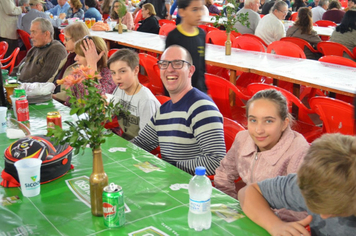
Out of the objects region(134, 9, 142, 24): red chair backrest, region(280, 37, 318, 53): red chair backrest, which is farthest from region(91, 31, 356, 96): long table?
region(134, 9, 142, 24): red chair backrest

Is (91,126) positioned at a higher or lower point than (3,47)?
higher

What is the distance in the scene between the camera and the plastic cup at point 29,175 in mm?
1656

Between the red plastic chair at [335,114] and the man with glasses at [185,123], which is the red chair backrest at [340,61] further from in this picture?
the man with glasses at [185,123]

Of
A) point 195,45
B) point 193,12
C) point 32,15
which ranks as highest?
point 193,12

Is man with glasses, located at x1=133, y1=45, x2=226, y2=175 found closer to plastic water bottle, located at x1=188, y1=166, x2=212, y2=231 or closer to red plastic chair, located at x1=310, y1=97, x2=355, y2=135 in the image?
plastic water bottle, located at x1=188, y1=166, x2=212, y2=231

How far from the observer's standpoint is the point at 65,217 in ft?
5.09

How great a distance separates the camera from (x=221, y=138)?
2.18 m

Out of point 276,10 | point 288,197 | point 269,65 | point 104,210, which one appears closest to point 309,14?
point 276,10

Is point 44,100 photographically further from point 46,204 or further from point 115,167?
point 46,204

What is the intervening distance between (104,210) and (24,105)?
1489mm

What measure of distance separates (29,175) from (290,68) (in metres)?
3.00

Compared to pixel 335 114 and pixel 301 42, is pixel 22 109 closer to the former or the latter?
pixel 335 114

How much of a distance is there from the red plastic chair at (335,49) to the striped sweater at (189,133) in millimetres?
3362

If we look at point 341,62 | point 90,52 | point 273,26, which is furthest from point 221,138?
point 273,26
